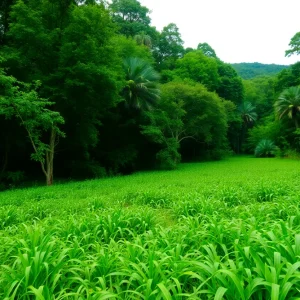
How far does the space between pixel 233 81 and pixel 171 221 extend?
36.5 metres

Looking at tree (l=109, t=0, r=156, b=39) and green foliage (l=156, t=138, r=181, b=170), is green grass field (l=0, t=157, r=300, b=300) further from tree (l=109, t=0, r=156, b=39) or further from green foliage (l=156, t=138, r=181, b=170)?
tree (l=109, t=0, r=156, b=39)

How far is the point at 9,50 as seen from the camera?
38.8ft

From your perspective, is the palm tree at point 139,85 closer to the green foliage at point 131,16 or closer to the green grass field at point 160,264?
the green grass field at point 160,264

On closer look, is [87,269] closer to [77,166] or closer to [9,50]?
[9,50]

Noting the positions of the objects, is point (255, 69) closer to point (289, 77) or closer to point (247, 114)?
point (247, 114)

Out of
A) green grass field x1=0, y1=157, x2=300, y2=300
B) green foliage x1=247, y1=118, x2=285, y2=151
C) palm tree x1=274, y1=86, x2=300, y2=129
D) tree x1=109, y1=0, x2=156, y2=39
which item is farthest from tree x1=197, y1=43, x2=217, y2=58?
green grass field x1=0, y1=157, x2=300, y2=300

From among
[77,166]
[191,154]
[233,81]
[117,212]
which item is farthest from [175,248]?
[233,81]

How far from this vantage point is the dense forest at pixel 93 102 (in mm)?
11344

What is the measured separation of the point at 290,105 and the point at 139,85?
18.8m

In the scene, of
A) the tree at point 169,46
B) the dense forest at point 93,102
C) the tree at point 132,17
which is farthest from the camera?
the tree at point 169,46

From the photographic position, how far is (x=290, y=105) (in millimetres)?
27594

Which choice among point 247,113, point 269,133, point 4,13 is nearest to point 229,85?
point 247,113

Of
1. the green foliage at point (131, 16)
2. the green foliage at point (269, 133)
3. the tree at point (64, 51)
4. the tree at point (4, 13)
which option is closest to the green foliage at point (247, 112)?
the green foliage at point (269, 133)

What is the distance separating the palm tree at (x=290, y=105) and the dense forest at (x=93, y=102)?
99 millimetres
